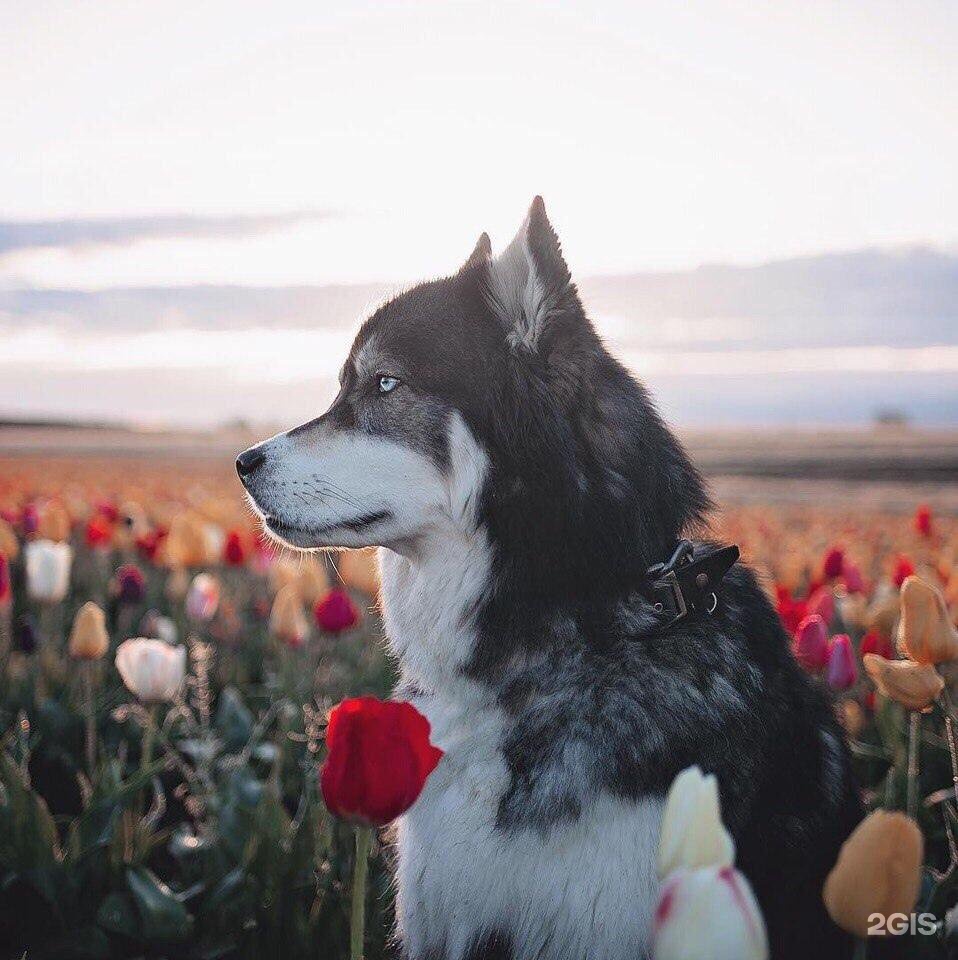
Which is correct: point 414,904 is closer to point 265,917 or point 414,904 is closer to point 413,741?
point 265,917

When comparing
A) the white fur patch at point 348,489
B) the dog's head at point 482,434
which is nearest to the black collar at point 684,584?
the dog's head at point 482,434

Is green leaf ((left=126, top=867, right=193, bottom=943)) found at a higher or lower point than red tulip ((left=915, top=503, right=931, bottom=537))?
lower

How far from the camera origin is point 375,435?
338cm

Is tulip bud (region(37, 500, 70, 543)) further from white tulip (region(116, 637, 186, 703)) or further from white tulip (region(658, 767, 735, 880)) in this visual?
white tulip (region(658, 767, 735, 880))

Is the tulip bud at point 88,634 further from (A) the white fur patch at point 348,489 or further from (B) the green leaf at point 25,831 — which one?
(A) the white fur patch at point 348,489

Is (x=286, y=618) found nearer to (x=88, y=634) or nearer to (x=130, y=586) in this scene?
(x=88, y=634)

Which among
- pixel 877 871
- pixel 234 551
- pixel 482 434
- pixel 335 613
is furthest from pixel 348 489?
pixel 234 551

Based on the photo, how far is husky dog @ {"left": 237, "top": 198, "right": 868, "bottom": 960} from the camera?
2.71 m

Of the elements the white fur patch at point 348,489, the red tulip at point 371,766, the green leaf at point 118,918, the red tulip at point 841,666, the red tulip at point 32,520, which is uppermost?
the white fur patch at point 348,489

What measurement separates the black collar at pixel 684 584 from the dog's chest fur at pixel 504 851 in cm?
51

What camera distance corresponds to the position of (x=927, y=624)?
2615 millimetres

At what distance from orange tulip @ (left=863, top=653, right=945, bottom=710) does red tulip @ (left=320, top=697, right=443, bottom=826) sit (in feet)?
4.60

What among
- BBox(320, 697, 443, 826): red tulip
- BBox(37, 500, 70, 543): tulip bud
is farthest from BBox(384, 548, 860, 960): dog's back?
BBox(37, 500, 70, 543): tulip bud

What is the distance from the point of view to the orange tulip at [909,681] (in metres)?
2.61
